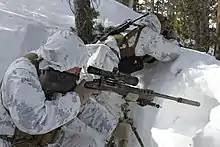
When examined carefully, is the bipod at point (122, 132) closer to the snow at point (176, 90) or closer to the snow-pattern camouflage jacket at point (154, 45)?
the snow at point (176, 90)

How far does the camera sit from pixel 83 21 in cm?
468

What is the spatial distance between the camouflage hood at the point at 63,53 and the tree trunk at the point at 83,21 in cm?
212

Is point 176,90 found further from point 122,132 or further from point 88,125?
point 88,125

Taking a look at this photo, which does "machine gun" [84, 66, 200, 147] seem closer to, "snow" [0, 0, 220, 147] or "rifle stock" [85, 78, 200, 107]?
"rifle stock" [85, 78, 200, 107]

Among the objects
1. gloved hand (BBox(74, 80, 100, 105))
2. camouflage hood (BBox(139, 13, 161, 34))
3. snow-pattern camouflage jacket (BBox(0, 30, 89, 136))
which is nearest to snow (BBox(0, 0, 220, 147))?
camouflage hood (BBox(139, 13, 161, 34))

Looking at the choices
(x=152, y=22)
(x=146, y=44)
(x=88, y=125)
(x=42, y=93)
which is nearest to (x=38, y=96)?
(x=42, y=93)

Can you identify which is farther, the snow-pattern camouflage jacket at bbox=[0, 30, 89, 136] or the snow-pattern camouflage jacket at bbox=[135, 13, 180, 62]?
the snow-pattern camouflage jacket at bbox=[135, 13, 180, 62]

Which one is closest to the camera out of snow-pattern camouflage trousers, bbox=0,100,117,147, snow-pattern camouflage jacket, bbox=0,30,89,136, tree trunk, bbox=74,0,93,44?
snow-pattern camouflage jacket, bbox=0,30,89,136

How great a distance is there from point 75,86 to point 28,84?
0.33m

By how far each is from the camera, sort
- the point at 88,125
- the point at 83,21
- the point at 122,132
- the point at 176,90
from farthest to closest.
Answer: the point at 83,21, the point at 122,132, the point at 176,90, the point at 88,125

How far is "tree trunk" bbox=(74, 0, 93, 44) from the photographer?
4.57m

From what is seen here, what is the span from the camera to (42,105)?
2277 mm

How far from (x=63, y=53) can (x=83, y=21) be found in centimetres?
239

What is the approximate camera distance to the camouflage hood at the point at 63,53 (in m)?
2.31
